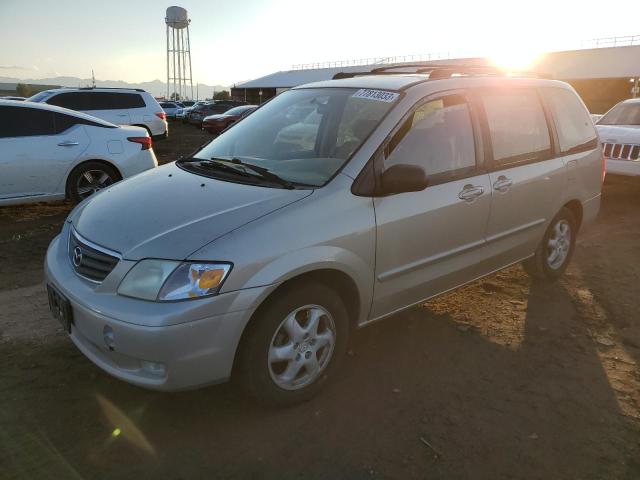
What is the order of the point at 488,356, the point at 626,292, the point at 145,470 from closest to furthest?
1. the point at 145,470
2. the point at 488,356
3. the point at 626,292

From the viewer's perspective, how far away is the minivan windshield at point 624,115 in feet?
29.3

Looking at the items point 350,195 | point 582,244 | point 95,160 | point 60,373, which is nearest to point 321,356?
point 350,195

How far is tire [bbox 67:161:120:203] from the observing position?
6781mm

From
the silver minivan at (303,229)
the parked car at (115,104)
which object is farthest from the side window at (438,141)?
the parked car at (115,104)

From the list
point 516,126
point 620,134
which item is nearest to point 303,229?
point 516,126

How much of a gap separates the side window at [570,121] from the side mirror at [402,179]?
2066mm

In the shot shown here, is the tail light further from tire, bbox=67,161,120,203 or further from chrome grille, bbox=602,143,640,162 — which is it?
chrome grille, bbox=602,143,640,162

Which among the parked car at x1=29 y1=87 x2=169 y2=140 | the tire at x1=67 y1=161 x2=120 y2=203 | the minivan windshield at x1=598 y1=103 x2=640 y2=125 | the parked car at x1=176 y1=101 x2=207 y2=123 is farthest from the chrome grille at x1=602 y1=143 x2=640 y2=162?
the parked car at x1=176 y1=101 x2=207 y2=123

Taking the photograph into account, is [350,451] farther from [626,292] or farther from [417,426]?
[626,292]

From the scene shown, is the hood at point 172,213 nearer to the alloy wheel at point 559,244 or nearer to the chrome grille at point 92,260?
the chrome grille at point 92,260

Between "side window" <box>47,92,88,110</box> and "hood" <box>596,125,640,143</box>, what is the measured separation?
11.6m

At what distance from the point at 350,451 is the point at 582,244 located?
15.6 feet

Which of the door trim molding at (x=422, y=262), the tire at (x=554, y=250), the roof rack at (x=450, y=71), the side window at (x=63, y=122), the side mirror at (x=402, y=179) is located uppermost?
the roof rack at (x=450, y=71)

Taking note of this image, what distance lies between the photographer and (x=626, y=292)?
15.3ft
